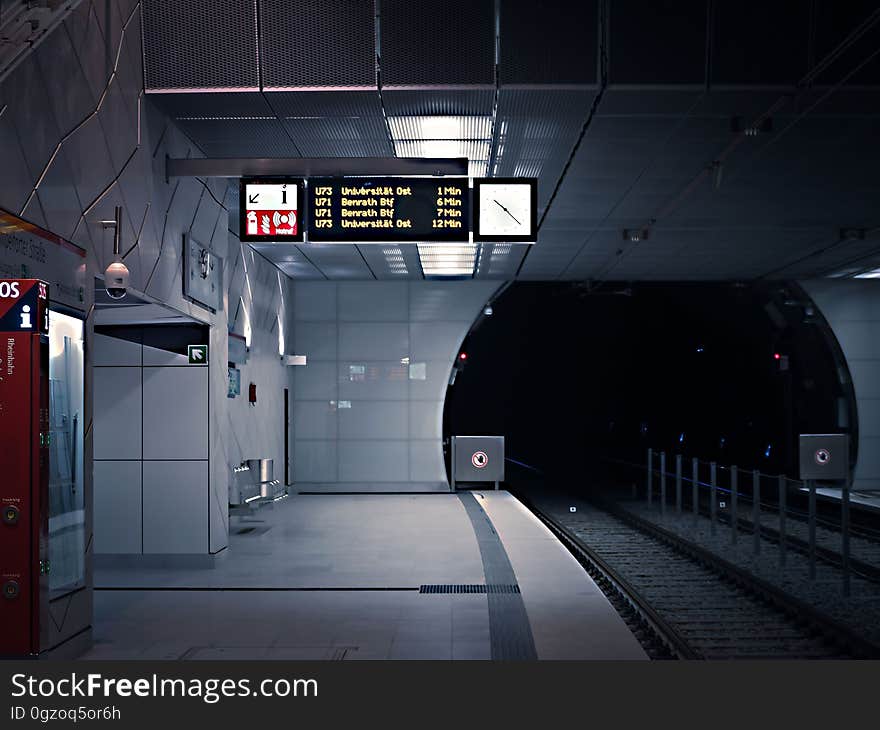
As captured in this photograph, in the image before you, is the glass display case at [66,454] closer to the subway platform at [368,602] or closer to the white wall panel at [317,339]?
the subway platform at [368,602]

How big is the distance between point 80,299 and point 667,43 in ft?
17.2

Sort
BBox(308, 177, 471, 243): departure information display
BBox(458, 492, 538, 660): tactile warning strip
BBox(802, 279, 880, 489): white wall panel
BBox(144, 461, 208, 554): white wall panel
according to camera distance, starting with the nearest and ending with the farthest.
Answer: BBox(458, 492, 538, 660): tactile warning strip < BBox(308, 177, 471, 243): departure information display < BBox(144, 461, 208, 554): white wall panel < BBox(802, 279, 880, 489): white wall panel

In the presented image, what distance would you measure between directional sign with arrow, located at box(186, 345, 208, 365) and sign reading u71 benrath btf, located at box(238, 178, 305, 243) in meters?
2.25

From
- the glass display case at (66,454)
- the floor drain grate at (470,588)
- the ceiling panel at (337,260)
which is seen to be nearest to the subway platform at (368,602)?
the floor drain grate at (470,588)

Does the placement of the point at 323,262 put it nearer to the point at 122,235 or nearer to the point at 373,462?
the point at 373,462

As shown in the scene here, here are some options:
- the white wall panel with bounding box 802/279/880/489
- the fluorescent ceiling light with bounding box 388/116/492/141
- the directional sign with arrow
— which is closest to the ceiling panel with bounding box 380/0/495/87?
the fluorescent ceiling light with bounding box 388/116/492/141

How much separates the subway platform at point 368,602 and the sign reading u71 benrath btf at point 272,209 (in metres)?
3.36

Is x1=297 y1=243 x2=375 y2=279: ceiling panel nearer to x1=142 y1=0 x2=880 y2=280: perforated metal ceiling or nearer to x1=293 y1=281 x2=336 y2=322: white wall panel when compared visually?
x1=293 y1=281 x2=336 y2=322: white wall panel

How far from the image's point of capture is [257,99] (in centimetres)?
849

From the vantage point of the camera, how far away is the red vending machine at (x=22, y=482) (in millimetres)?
5637

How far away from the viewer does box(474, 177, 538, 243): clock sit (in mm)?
8383

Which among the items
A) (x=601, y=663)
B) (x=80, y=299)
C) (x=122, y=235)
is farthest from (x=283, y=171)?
(x=601, y=663)

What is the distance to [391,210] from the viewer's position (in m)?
8.41

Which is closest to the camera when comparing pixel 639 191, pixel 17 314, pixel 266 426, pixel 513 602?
pixel 17 314
